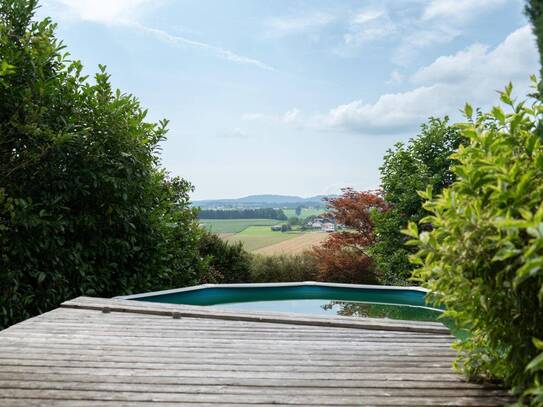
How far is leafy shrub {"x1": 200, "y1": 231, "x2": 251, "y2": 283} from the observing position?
10.8 metres

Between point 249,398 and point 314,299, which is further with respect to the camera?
point 314,299

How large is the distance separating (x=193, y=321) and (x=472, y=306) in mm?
2459

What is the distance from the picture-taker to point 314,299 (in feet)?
25.4

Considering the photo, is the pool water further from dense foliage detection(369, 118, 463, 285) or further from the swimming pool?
dense foliage detection(369, 118, 463, 285)

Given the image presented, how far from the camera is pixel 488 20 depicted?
25.1ft

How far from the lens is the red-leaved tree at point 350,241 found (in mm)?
11195

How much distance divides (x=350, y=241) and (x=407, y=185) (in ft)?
7.36

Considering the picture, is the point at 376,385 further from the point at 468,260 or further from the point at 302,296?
the point at 302,296

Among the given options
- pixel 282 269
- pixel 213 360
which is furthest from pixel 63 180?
pixel 282 269

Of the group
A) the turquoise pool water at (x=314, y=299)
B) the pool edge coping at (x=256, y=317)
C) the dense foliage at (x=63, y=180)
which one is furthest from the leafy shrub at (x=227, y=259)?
the pool edge coping at (x=256, y=317)

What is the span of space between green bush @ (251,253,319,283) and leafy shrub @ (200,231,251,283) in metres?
0.28

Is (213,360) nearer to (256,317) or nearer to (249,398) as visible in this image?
(249,398)

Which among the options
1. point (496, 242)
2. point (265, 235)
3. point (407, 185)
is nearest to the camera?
point (496, 242)

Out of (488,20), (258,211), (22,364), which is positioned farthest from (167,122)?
(258,211)
